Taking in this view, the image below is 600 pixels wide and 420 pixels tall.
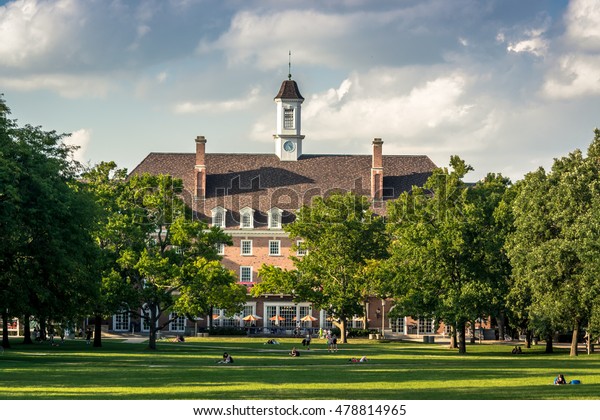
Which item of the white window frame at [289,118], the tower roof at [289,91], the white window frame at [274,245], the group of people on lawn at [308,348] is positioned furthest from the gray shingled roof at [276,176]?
the group of people on lawn at [308,348]

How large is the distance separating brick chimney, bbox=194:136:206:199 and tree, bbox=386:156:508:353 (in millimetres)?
39875

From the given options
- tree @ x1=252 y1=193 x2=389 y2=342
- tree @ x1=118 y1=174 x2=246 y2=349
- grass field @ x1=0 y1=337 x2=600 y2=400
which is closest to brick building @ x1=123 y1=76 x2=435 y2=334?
tree @ x1=252 y1=193 x2=389 y2=342

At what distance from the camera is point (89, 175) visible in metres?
68.2

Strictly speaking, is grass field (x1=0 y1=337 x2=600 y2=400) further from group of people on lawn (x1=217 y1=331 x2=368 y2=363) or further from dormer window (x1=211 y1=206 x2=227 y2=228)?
dormer window (x1=211 y1=206 x2=227 y2=228)

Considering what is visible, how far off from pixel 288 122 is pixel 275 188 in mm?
9122

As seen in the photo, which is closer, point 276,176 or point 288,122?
point 276,176

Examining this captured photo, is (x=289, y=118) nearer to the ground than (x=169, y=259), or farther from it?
farther from it

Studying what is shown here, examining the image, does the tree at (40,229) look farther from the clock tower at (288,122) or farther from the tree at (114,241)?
the clock tower at (288,122)

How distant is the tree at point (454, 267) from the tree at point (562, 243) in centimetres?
398

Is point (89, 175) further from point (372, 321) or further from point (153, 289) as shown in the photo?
point (372, 321)

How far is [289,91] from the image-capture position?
119 meters

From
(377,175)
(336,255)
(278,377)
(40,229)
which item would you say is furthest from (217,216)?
(278,377)

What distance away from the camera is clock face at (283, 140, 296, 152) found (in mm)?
117438

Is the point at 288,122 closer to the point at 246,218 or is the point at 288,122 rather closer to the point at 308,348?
the point at 246,218
